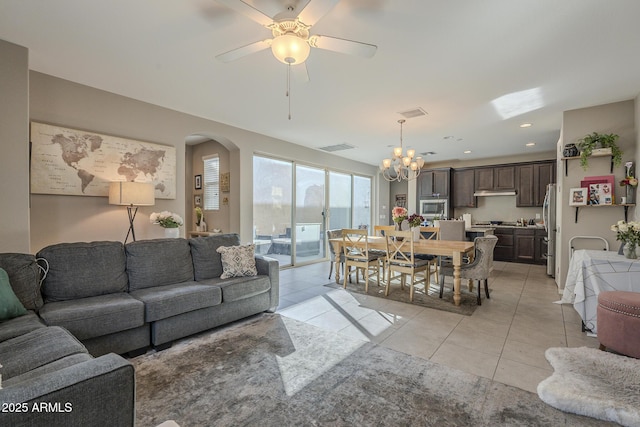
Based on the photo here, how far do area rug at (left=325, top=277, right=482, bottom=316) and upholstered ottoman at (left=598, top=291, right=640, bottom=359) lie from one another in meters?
1.17

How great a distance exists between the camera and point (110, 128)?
363 cm

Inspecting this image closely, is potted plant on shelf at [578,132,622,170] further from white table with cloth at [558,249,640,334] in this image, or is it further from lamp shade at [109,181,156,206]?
lamp shade at [109,181,156,206]

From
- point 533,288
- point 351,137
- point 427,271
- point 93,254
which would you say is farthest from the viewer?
point 351,137

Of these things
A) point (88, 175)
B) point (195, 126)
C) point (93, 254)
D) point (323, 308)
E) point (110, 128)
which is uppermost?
point (195, 126)

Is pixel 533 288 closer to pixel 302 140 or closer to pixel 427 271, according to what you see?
pixel 427 271

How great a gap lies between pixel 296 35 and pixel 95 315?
96.5 inches

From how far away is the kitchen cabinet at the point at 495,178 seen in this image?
7062mm

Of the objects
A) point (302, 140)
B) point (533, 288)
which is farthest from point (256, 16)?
point (533, 288)

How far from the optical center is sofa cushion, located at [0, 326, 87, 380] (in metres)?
1.39

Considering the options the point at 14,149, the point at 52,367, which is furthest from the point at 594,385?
the point at 14,149

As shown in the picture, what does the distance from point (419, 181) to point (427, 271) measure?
455cm

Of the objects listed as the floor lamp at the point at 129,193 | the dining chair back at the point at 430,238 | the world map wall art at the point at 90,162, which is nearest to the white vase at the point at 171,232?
the floor lamp at the point at 129,193

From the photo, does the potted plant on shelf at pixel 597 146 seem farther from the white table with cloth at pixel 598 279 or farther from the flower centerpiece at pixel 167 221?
the flower centerpiece at pixel 167 221

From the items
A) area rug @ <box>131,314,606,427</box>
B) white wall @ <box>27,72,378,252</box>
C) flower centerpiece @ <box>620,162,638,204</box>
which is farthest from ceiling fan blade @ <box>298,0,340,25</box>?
flower centerpiece @ <box>620,162,638,204</box>
